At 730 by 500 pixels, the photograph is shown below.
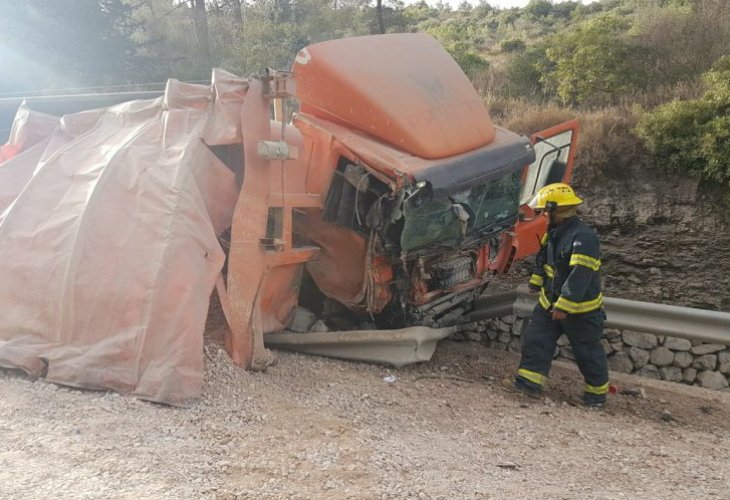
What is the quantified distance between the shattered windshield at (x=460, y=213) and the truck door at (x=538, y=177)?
14.7 inches

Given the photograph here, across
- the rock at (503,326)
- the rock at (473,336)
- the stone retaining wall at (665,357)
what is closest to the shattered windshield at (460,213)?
the stone retaining wall at (665,357)

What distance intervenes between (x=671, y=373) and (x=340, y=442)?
14.1ft

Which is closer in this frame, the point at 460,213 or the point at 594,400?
the point at 460,213

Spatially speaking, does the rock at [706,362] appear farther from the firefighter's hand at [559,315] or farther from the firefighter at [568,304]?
Result: the firefighter's hand at [559,315]

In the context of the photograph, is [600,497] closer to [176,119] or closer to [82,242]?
[82,242]

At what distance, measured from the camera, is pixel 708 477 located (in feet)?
11.2

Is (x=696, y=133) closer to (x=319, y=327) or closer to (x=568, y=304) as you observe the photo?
(x=568, y=304)

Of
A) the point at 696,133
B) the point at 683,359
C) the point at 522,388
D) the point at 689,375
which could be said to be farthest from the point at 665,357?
the point at 696,133

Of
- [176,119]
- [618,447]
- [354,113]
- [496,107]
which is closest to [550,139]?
[354,113]

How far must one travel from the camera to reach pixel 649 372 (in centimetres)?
629

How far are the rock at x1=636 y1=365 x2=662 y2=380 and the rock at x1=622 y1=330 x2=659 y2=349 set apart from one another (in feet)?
0.66

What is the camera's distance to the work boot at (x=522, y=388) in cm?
465

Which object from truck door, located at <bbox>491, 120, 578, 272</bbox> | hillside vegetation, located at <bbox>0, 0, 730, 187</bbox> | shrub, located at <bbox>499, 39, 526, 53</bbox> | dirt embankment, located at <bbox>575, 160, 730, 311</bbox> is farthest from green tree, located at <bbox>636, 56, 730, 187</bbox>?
shrub, located at <bbox>499, 39, 526, 53</bbox>

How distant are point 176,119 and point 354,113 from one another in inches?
46.3
